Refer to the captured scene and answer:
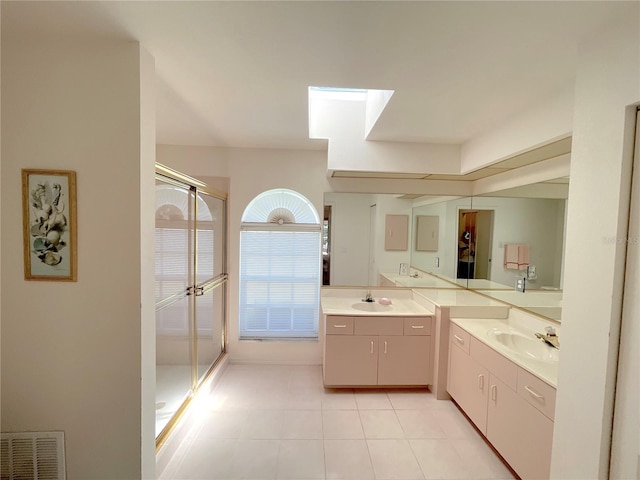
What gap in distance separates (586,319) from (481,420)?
1.32m

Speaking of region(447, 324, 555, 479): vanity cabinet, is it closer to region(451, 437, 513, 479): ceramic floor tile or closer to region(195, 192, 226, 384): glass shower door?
region(451, 437, 513, 479): ceramic floor tile

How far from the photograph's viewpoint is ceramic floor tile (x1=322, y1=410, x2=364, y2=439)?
81.4 inches

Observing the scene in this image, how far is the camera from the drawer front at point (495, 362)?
5.65 feet

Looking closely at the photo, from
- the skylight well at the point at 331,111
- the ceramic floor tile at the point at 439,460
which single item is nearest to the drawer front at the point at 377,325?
the ceramic floor tile at the point at 439,460

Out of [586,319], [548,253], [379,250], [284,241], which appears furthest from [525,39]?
[284,241]

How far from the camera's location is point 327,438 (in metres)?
2.03

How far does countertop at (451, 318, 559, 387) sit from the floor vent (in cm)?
257

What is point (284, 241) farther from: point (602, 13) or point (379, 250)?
point (602, 13)

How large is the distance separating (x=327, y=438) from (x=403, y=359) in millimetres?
1007

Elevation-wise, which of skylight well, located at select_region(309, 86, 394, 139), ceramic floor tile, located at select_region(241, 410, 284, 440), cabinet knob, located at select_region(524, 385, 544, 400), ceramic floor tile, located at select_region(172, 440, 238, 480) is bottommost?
ceramic floor tile, located at select_region(172, 440, 238, 480)

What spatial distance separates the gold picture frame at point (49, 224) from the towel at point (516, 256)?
302 cm

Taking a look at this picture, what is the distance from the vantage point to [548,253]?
6.63 feet

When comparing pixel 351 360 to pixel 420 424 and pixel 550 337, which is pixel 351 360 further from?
pixel 550 337

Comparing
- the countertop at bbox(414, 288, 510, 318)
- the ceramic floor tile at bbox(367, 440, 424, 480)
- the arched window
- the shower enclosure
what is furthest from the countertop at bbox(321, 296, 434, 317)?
the shower enclosure
